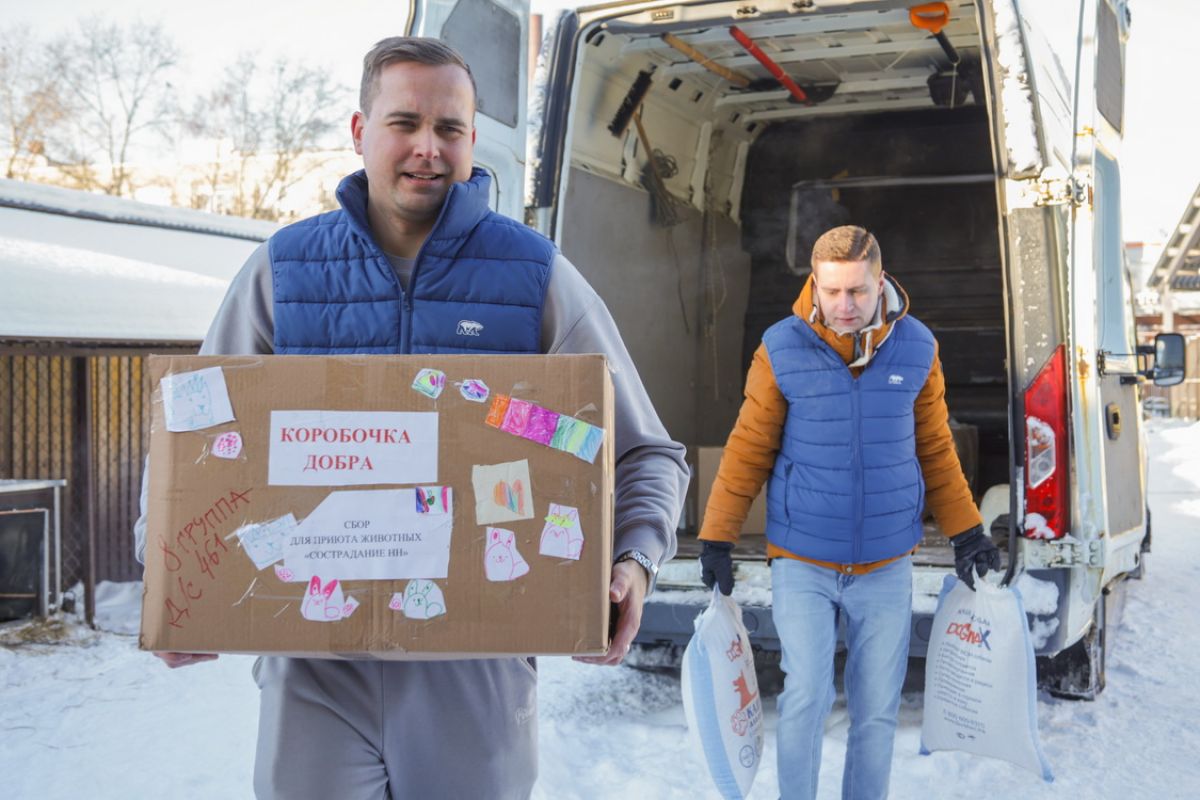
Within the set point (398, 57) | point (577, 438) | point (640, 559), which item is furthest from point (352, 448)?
point (398, 57)

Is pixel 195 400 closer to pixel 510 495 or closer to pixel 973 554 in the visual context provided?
pixel 510 495

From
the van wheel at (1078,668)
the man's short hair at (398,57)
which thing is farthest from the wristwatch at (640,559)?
the van wheel at (1078,668)

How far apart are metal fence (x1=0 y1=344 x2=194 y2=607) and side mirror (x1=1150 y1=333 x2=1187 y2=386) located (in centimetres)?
527

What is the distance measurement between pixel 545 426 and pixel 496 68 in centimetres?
295

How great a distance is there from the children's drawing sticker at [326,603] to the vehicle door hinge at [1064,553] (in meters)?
2.78

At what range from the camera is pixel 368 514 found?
4.98 ft

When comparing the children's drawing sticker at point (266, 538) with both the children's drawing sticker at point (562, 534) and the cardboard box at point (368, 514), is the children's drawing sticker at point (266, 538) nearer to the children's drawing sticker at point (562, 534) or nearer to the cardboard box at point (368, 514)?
the cardboard box at point (368, 514)

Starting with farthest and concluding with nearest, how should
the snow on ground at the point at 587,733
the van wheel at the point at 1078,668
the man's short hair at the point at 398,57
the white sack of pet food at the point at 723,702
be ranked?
the van wheel at the point at 1078,668 < the snow on ground at the point at 587,733 < the white sack of pet food at the point at 723,702 < the man's short hair at the point at 398,57

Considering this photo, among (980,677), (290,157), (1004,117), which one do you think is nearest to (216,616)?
(980,677)

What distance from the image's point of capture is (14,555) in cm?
591

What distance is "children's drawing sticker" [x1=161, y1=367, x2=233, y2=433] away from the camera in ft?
5.04

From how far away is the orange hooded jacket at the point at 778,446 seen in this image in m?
3.28

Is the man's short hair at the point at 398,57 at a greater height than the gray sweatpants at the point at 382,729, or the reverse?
the man's short hair at the point at 398,57

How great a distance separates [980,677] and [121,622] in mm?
5033
